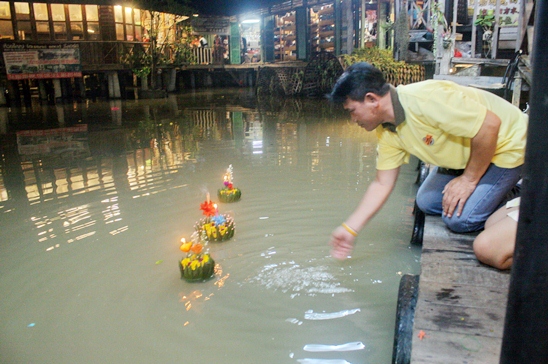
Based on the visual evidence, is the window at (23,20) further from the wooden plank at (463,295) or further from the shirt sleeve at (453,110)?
the wooden plank at (463,295)

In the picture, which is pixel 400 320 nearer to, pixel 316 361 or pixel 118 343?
pixel 316 361

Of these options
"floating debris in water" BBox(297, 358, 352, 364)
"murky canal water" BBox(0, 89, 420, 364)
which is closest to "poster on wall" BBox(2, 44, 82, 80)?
"murky canal water" BBox(0, 89, 420, 364)

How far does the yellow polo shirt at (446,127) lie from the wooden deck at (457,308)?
2.21 feet

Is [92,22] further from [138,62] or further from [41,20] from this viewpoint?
[138,62]

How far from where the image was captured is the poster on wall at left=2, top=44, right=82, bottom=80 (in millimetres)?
21062

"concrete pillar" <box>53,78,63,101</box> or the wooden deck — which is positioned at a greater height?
"concrete pillar" <box>53,78,63,101</box>

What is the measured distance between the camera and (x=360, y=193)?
6566 mm

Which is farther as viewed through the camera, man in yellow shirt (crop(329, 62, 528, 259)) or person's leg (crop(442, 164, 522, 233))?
person's leg (crop(442, 164, 522, 233))

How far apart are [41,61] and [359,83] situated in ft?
73.8

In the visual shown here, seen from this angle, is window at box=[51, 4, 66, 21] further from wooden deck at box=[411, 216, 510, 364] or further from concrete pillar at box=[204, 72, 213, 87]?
wooden deck at box=[411, 216, 510, 364]

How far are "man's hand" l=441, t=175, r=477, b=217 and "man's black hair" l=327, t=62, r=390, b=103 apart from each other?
1.03 meters

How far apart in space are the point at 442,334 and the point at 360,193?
4281 mm

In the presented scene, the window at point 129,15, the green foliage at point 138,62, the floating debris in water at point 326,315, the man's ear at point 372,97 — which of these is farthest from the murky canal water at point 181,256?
the window at point 129,15

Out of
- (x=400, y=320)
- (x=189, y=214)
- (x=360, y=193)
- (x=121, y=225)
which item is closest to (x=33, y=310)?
(x=121, y=225)
